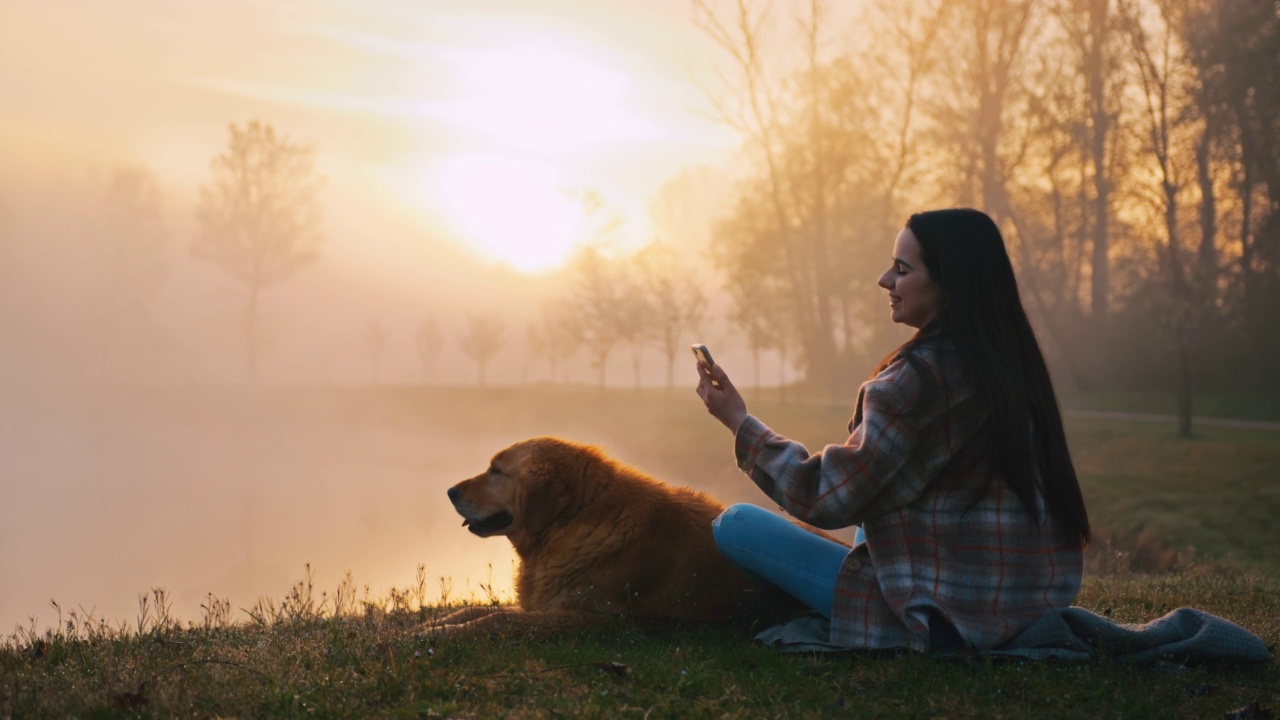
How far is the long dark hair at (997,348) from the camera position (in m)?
3.65

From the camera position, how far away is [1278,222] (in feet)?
76.1

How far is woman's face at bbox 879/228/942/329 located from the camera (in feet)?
12.4

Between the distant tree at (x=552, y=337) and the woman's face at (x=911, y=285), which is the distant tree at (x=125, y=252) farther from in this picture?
the woman's face at (x=911, y=285)

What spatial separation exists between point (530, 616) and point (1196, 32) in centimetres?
2098

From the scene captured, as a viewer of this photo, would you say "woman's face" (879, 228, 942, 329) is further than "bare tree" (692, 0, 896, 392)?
No

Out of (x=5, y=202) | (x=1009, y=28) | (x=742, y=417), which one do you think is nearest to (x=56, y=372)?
(x=5, y=202)

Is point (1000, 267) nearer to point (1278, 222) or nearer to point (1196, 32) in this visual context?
point (1196, 32)

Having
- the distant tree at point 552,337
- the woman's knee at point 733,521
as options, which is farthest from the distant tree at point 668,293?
the woman's knee at point 733,521

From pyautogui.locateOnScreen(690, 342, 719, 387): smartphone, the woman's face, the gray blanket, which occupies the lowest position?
the gray blanket

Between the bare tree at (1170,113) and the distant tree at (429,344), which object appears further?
the distant tree at (429,344)

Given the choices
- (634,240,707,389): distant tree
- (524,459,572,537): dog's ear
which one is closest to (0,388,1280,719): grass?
(524,459,572,537): dog's ear

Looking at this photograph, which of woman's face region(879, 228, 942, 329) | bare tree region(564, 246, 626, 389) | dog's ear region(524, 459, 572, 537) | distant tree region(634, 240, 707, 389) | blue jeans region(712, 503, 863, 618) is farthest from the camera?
distant tree region(634, 240, 707, 389)

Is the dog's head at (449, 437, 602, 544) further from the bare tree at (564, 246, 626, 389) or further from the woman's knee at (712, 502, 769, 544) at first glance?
the bare tree at (564, 246, 626, 389)

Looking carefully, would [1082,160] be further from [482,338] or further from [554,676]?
[482,338]
